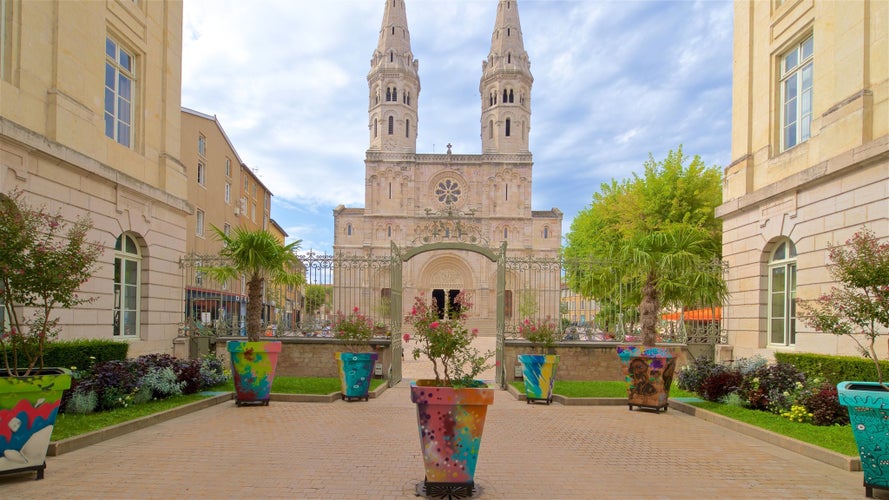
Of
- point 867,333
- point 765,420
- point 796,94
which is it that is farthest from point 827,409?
point 796,94

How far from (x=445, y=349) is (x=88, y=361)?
7.18 meters

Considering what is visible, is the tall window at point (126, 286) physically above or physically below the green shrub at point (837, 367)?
above

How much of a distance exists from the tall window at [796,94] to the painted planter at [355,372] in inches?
384

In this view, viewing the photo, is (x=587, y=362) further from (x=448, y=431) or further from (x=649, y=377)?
(x=448, y=431)

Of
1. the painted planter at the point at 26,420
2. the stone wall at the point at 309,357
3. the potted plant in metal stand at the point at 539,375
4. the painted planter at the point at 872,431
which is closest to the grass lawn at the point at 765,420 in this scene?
the potted plant in metal stand at the point at 539,375

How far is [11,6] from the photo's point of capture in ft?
30.6

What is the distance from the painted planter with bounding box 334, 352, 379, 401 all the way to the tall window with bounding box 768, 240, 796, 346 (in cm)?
847

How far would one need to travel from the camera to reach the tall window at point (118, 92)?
39.8 ft

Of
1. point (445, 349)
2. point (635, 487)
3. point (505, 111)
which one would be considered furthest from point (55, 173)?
point (505, 111)

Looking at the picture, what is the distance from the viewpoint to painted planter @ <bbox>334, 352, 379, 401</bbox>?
1067 cm

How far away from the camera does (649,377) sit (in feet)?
32.7

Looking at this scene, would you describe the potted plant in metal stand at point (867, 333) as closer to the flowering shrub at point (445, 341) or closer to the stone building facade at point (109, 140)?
the flowering shrub at point (445, 341)

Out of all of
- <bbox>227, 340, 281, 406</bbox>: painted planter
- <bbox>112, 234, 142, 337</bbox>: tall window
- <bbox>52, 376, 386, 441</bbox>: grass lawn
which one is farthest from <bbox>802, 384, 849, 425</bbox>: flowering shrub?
<bbox>112, 234, 142, 337</bbox>: tall window

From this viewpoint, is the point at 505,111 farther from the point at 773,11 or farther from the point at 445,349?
the point at 445,349
